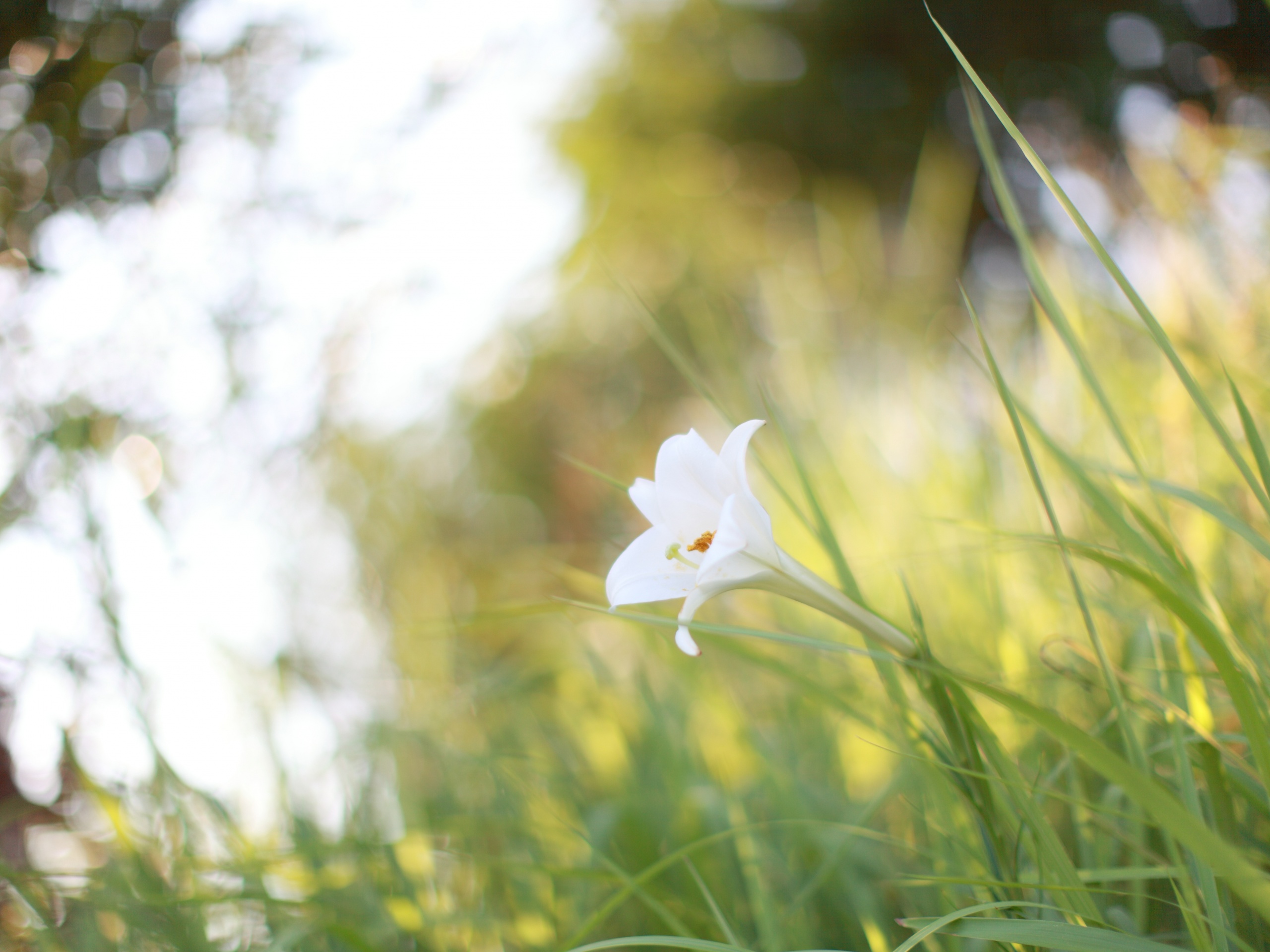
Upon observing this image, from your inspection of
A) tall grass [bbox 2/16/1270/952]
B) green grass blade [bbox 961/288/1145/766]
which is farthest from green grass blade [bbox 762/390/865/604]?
green grass blade [bbox 961/288/1145/766]

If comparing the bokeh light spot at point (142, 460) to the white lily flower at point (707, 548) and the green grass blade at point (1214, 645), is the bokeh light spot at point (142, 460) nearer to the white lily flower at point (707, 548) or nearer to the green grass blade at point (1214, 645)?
the white lily flower at point (707, 548)

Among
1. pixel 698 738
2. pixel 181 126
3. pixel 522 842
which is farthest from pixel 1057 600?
pixel 181 126

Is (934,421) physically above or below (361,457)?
above

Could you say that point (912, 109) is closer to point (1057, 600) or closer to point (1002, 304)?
point (1002, 304)

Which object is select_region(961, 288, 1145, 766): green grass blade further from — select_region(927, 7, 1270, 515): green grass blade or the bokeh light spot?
the bokeh light spot

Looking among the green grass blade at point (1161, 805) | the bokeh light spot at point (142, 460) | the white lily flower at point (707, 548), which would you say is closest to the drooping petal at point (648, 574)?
the white lily flower at point (707, 548)

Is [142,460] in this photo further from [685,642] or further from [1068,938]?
→ [1068,938]

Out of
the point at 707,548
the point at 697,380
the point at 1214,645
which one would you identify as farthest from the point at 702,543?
the point at 1214,645
